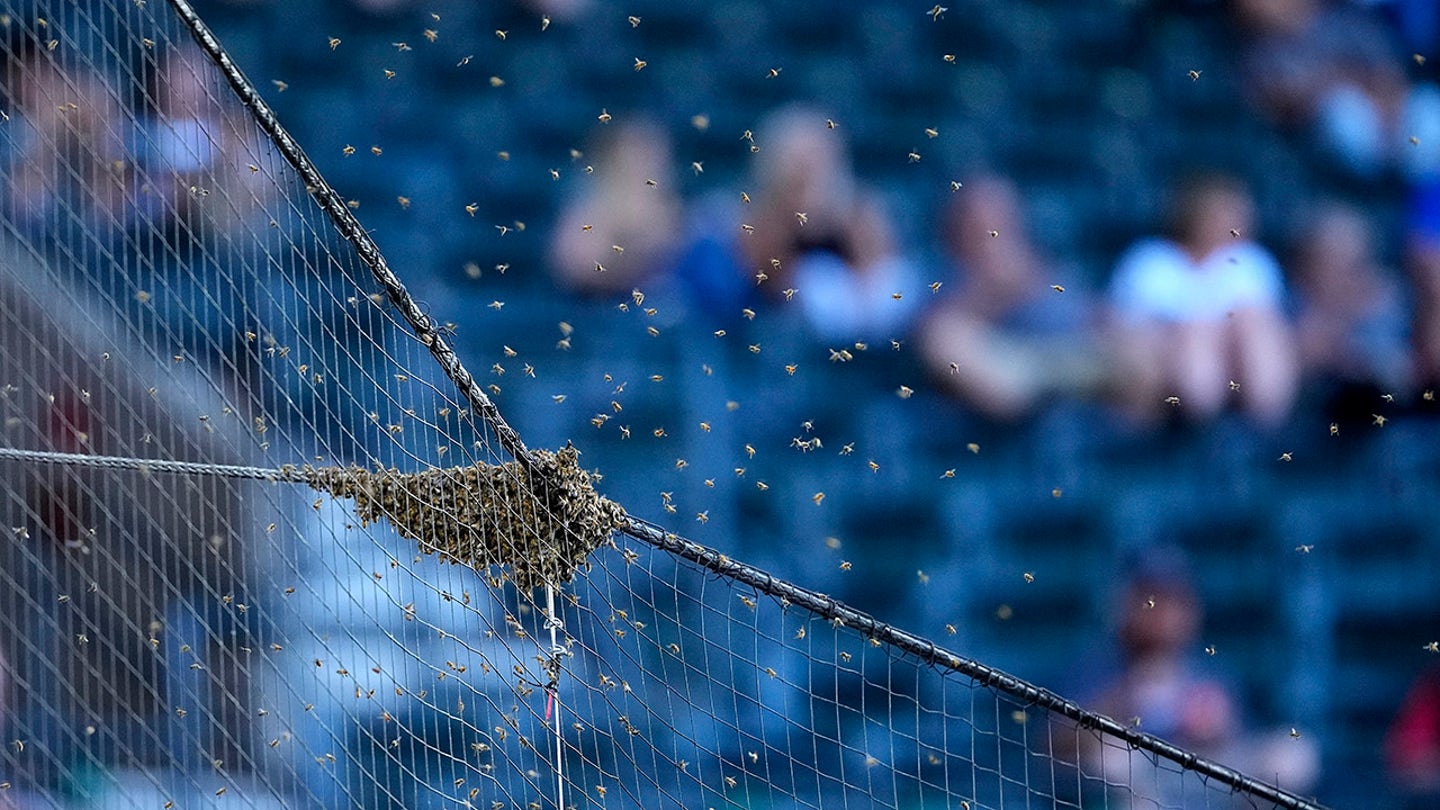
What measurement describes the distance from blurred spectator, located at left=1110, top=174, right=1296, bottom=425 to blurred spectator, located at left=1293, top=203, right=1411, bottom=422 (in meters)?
0.09

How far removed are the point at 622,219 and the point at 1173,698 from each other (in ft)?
6.64

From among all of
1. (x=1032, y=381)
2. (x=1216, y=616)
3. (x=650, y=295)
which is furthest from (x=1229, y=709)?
(x=650, y=295)

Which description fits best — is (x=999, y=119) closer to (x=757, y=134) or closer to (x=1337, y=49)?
(x=757, y=134)

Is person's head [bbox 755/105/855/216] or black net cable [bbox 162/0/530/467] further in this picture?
person's head [bbox 755/105/855/216]

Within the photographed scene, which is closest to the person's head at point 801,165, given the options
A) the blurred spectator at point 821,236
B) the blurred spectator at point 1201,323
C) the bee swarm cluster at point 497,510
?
the blurred spectator at point 821,236

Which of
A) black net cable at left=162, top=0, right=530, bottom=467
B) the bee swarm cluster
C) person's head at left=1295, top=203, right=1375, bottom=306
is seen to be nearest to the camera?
black net cable at left=162, top=0, right=530, bottom=467

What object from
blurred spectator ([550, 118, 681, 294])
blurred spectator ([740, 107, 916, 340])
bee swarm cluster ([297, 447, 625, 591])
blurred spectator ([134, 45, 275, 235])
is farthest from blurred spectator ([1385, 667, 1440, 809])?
blurred spectator ([134, 45, 275, 235])

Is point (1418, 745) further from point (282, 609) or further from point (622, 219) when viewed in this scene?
point (282, 609)

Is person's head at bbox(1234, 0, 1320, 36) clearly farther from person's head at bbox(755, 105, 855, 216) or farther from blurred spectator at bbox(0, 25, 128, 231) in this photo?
blurred spectator at bbox(0, 25, 128, 231)

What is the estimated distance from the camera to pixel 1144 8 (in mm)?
3996

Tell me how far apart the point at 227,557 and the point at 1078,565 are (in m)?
2.28

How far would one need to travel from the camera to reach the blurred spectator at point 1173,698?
3.71 m

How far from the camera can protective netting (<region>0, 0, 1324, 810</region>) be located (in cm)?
327

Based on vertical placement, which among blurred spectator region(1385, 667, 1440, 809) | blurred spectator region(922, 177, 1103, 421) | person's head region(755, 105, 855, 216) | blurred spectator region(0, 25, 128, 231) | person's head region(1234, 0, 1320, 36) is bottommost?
blurred spectator region(1385, 667, 1440, 809)
